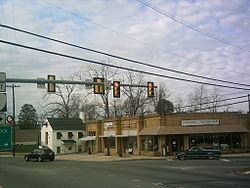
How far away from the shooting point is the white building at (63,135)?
79.2 m

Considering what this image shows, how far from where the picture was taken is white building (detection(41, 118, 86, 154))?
260 feet

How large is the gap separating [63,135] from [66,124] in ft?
8.47

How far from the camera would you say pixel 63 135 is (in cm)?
8050

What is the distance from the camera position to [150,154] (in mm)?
56031

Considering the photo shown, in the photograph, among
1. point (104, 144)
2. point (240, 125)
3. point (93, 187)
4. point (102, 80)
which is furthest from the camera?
point (104, 144)

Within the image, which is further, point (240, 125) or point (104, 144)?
point (104, 144)

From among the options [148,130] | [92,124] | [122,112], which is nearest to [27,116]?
[122,112]

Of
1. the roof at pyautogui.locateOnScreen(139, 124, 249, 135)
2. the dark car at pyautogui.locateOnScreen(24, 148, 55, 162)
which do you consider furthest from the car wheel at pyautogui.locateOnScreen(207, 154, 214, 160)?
the dark car at pyautogui.locateOnScreen(24, 148, 55, 162)

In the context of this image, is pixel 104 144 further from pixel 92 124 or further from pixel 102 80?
pixel 102 80

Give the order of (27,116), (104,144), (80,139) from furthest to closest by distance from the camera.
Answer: (27,116)
(80,139)
(104,144)

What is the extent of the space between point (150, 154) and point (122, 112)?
36401mm

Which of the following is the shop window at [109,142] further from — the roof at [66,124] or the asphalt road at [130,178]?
the asphalt road at [130,178]

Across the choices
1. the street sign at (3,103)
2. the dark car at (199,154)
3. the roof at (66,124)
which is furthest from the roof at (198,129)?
the street sign at (3,103)

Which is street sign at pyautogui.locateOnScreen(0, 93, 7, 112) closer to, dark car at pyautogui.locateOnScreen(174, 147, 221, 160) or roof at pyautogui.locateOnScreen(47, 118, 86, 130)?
dark car at pyautogui.locateOnScreen(174, 147, 221, 160)
